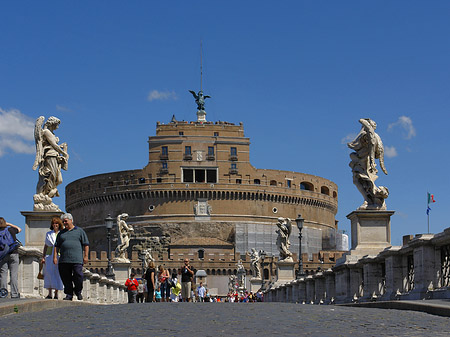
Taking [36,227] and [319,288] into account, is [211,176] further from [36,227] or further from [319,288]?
[36,227]

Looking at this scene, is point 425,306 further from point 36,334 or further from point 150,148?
point 150,148

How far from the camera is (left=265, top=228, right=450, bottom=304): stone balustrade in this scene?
11.3m

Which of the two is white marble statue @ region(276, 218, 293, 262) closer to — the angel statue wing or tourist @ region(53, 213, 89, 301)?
the angel statue wing

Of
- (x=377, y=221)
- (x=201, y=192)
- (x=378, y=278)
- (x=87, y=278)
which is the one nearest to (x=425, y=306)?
(x=378, y=278)

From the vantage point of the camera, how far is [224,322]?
28.7ft

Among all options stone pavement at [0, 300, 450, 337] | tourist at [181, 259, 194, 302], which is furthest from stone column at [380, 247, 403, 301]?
tourist at [181, 259, 194, 302]

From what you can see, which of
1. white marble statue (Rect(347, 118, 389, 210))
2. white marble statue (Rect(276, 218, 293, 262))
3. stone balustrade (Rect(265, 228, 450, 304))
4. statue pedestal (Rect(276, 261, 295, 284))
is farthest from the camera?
statue pedestal (Rect(276, 261, 295, 284))

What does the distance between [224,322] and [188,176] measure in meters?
97.0

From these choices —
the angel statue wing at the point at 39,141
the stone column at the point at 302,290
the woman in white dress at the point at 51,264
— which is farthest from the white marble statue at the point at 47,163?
the stone column at the point at 302,290

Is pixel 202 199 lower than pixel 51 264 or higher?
higher

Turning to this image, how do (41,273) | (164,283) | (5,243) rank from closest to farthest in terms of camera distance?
(5,243)
(41,273)
(164,283)

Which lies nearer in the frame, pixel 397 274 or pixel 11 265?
pixel 11 265

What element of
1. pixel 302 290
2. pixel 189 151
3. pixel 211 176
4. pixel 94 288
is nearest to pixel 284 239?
pixel 302 290

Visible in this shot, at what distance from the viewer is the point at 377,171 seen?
1686 cm
